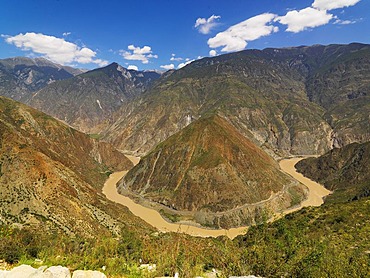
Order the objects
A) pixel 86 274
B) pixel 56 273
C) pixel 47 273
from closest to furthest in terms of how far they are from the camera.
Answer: pixel 47 273 < pixel 56 273 < pixel 86 274

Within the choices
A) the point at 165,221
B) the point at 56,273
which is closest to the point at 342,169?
the point at 165,221

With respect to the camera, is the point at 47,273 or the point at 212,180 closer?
the point at 47,273

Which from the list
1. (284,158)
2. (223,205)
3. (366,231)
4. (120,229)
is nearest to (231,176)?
(223,205)

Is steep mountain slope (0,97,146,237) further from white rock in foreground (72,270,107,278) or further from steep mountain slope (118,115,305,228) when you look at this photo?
white rock in foreground (72,270,107,278)

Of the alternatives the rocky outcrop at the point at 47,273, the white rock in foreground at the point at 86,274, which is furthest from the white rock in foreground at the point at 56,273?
the white rock in foreground at the point at 86,274

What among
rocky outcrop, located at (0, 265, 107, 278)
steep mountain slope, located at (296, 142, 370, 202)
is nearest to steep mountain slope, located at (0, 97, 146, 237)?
rocky outcrop, located at (0, 265, 107, 278)

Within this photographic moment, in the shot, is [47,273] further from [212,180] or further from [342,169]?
[342,169]

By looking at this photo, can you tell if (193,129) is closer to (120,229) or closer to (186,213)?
(186,213)
